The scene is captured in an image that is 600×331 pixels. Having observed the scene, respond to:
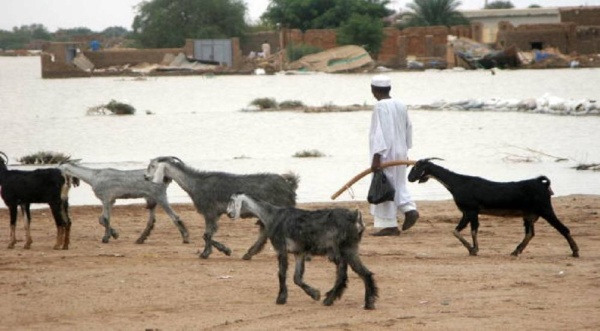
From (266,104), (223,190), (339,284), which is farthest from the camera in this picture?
(266,104)

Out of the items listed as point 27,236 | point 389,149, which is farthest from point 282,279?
point 389,149

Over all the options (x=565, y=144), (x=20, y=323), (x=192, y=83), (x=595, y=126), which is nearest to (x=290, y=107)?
(x=595, y=126)

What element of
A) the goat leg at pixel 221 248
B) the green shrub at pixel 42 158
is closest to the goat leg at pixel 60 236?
the goat leg at pixel 221 248

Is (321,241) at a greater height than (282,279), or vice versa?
(321,241)

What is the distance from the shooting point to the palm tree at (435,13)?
104 meters

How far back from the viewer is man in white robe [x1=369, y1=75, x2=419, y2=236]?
1480cm

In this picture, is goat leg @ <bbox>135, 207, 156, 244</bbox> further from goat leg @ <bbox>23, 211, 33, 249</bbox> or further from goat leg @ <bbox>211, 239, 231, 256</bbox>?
goat leg @ <bbox>211, 239, 231, 256</bbox>

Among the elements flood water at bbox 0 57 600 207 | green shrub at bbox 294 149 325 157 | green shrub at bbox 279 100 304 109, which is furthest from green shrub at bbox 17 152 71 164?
green shrub at bbox 279 100 304 109

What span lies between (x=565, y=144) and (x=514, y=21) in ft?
306

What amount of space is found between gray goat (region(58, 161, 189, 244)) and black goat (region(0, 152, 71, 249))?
0.59 m

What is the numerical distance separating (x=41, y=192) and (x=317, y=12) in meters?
88.4

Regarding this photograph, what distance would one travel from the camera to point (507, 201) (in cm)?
1258

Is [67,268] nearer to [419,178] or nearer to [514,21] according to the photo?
[419,178]

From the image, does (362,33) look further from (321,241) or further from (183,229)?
(321,241)
